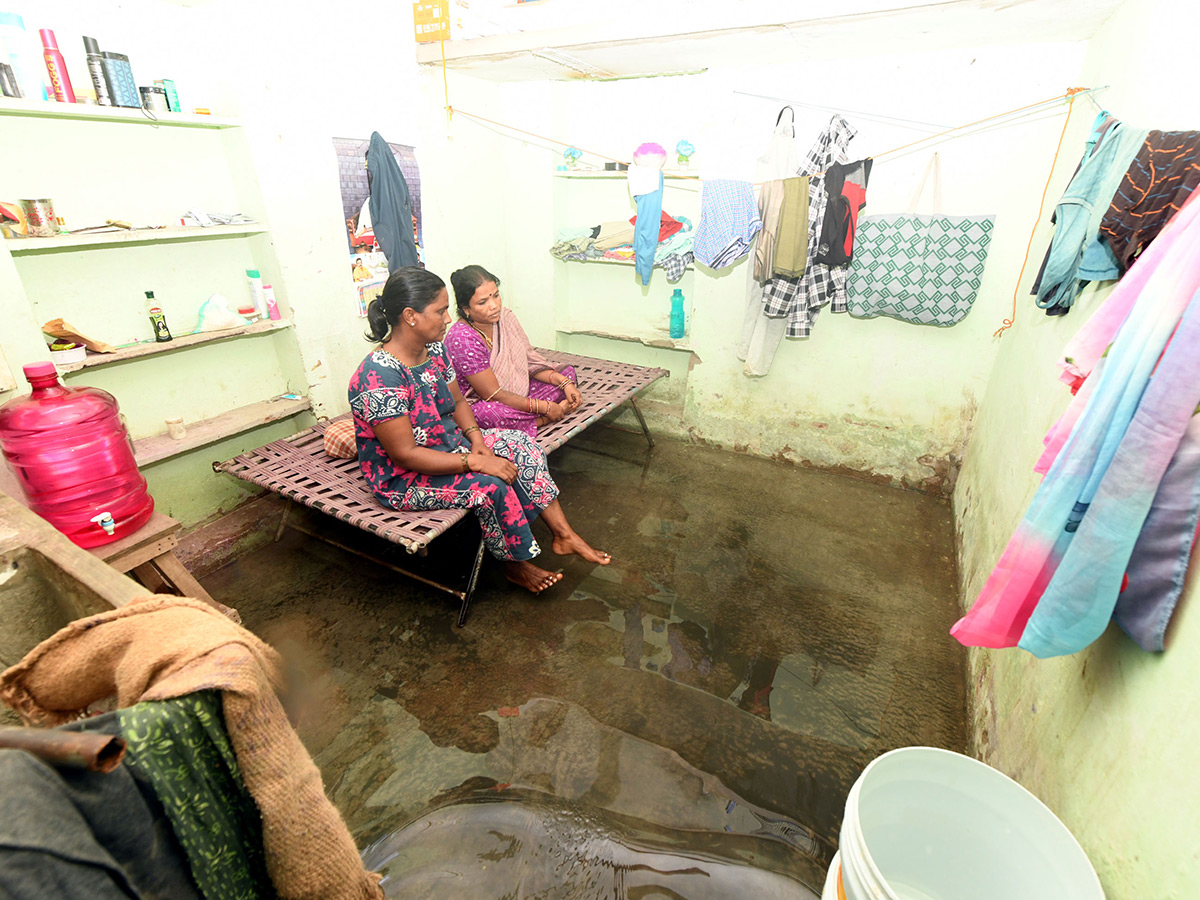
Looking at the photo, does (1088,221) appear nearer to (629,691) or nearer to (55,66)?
(629,691)

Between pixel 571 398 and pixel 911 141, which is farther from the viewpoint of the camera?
pixel 571 398

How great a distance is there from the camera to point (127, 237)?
2.42m

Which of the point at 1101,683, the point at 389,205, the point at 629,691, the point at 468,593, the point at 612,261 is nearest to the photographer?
the point at 1101,683

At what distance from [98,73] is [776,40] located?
3156mm

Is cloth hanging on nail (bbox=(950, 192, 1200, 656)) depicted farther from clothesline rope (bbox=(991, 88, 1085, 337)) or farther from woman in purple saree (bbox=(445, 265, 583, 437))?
woman in purple saree (bbox=(445, 265, 583, 437))

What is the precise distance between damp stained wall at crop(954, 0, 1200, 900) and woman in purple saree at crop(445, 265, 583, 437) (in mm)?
2349

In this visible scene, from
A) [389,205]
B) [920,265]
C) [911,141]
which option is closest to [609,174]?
[389,205]

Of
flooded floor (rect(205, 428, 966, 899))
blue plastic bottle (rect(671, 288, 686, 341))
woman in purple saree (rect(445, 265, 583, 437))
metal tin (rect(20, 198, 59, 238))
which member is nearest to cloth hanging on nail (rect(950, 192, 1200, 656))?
flooded floor (rect(205, 428, 966, 899))

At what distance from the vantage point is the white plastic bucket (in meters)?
1.18

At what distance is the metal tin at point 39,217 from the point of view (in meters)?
2.20

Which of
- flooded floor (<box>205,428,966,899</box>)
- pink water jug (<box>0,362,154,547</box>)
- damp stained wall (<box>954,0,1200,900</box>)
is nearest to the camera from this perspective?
damp stained wall (<box>954,0,1200,900</box>)

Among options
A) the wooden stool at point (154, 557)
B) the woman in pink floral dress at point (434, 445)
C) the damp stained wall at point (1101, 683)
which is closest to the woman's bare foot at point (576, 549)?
the woman in pink floral dress at point (434, 445)

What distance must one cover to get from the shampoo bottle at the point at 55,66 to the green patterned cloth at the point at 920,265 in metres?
3.99

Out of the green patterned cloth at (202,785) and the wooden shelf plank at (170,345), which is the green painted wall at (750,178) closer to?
the wooden shelf plank at (170,345)
